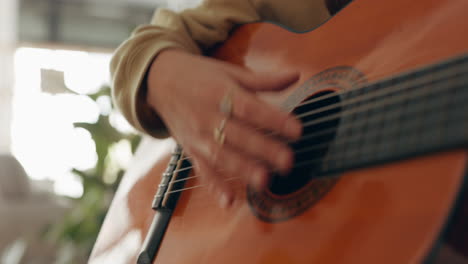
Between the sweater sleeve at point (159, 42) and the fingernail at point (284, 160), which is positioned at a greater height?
the fingernail at point (284, 160)

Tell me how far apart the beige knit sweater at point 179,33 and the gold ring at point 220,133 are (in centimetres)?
25

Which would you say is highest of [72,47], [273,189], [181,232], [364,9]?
[364,9]

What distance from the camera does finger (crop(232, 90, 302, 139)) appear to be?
47 cm

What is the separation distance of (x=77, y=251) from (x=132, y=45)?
1892 millimetres

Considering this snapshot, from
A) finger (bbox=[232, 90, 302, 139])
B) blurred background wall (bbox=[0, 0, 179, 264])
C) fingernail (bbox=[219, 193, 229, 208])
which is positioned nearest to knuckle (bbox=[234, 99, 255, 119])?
finger (bbox=[232, 90, 302, 139])

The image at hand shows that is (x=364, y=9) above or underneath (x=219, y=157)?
above

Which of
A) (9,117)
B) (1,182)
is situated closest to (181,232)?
(1,182)

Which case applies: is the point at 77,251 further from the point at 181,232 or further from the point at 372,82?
the point at 372,82

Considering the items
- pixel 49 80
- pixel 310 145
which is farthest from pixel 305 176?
pixel 49 80

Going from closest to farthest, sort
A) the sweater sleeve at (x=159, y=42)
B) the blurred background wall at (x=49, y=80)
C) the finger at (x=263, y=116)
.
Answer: the finger at (x=263, y=116) → the sweater sleeve at (x=159, y=42) → the blurred background wall at (x=49, y=80)

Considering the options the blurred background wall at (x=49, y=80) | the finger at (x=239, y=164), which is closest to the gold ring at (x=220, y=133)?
the finger at (x=239, y=164)

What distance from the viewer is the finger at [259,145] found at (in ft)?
1.54

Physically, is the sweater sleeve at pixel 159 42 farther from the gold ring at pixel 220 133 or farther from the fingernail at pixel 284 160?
the fingernail at pixel 284 160

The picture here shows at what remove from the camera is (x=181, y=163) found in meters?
0.75
